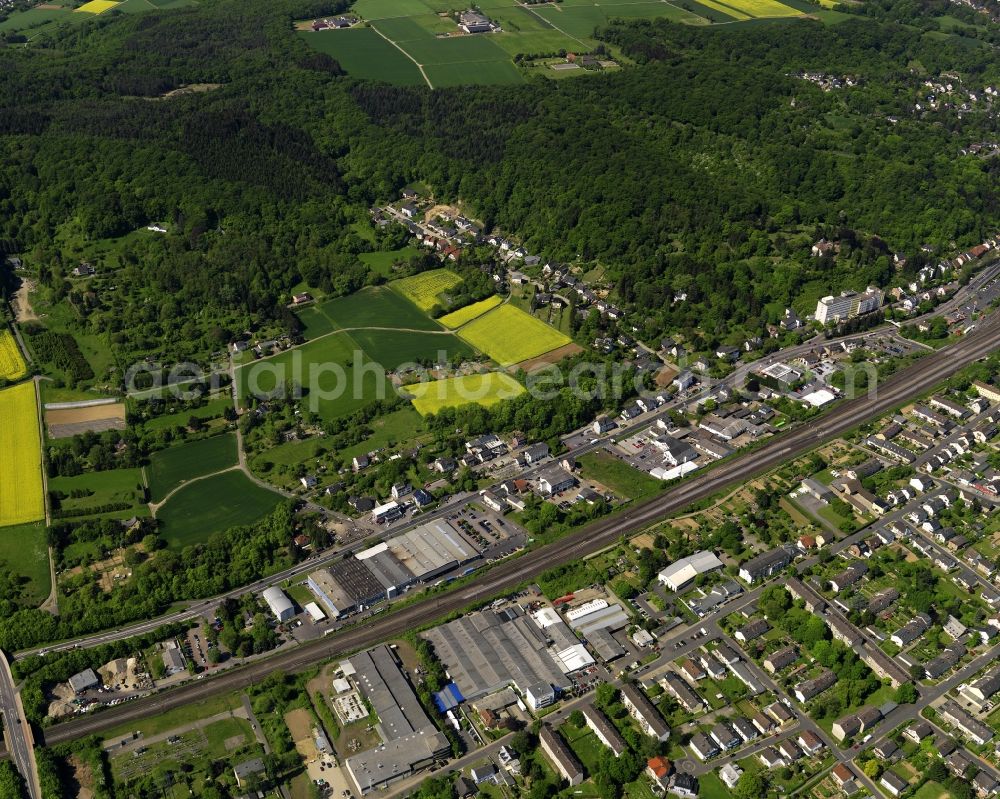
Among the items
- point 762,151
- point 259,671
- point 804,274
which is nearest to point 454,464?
point 259,671

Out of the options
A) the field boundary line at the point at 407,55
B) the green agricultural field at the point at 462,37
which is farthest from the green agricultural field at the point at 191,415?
the green agricultural field at the point at 462,37

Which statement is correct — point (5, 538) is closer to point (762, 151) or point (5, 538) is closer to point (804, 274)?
point (804, 274)

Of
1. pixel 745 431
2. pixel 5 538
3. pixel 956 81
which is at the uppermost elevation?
pixel 956 81

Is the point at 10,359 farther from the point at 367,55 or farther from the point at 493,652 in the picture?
the point at 367,55

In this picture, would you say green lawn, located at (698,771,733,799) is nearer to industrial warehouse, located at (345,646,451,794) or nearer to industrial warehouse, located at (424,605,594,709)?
industrial warehouse, located at (424,605,594,709)

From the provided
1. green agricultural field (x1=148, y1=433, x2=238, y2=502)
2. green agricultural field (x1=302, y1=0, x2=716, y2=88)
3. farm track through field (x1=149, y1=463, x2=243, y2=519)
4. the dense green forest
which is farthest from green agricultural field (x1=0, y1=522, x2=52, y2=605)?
green agricultural field (x1=302, y1=0, x2=716, y2=88)

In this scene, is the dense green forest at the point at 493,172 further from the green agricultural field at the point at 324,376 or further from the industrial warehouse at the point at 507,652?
the industrial warehouse at the point at 507,652
